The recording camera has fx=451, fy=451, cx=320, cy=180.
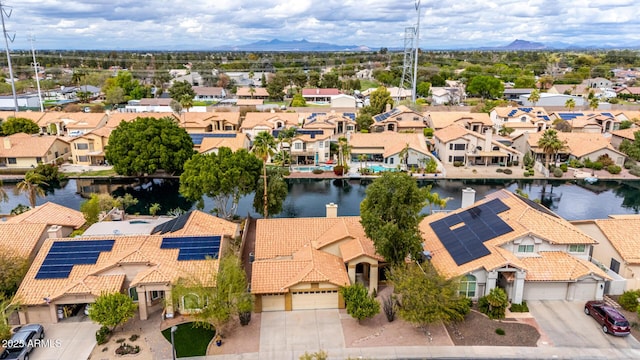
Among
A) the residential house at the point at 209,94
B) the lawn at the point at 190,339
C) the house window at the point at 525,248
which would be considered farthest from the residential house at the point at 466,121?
the lawn at the point at 190,339

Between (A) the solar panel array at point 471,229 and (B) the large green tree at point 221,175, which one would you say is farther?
(B) the large green tree at point 221,175

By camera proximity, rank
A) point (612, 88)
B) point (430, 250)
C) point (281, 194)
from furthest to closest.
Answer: point (612, 88) < point (281, 194) < point (430, 250)

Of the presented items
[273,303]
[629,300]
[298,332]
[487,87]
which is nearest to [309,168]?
[273,303]

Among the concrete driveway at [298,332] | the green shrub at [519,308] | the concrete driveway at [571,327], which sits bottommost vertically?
the concrete driveway at [298,332]

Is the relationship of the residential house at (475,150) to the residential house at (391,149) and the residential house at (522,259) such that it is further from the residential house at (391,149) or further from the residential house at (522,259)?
the residential house at (522,259)

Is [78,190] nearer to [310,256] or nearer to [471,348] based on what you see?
[310,256]

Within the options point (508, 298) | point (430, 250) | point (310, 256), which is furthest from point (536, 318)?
point (310, 256)

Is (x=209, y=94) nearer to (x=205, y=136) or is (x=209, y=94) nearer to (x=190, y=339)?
(x=205, y=136)

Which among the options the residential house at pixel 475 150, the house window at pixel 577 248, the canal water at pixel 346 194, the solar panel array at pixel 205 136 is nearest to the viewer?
the house window at pixel 577 248
